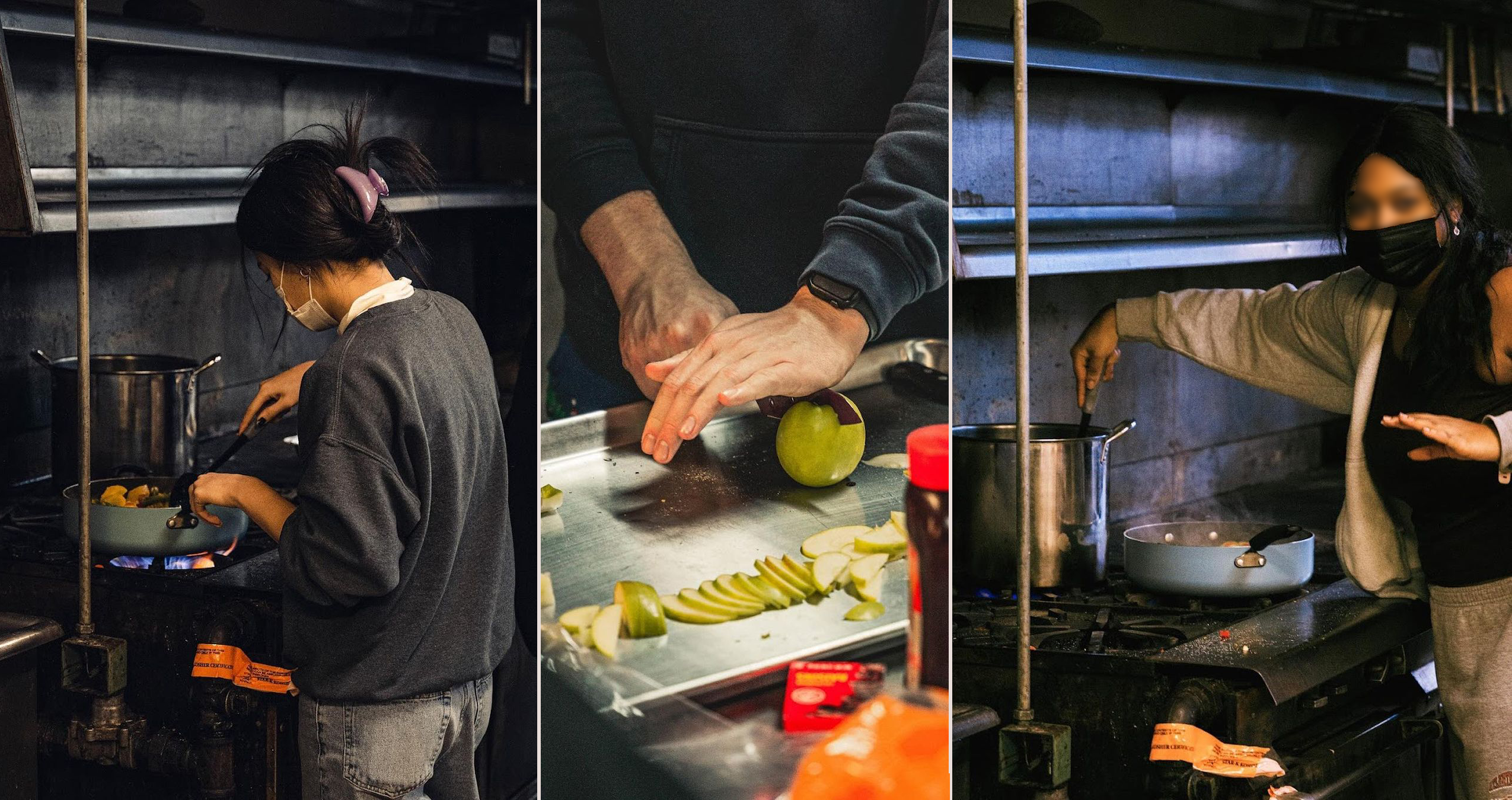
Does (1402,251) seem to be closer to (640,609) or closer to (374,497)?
(640,609)

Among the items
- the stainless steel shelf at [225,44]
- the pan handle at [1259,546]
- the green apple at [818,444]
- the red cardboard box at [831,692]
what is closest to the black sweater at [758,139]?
the green apple at [818,444]

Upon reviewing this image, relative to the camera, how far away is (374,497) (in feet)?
6.62

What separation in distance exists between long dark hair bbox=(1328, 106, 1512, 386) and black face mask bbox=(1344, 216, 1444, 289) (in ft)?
0.10

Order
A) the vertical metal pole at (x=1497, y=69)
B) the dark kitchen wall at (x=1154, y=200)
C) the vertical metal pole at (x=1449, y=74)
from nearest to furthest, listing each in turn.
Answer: the dark kitchen wall at (x=1154, y=200) < the vertical metal pole at (x=1449, y=74) < the vertical metal pole at (x=1497, y=69)

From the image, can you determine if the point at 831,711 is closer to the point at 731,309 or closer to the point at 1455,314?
the point at 731,309

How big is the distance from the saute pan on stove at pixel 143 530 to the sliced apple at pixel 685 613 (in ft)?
3.31

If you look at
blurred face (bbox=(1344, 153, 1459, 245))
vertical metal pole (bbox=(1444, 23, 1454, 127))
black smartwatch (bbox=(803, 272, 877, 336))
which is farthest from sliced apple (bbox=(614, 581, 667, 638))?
vertical metal pole (bbox=(1444, 23, 1454, 127))

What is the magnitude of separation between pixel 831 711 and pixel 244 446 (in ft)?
7.07

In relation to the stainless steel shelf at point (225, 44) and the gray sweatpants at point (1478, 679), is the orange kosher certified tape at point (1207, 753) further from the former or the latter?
the stainless steel shelf at point (225, 44)

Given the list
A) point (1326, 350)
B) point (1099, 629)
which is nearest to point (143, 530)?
point (1099, 629)

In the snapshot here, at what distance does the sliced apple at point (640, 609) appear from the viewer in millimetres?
2133

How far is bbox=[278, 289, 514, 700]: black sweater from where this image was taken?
2.02 metres

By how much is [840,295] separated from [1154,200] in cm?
229

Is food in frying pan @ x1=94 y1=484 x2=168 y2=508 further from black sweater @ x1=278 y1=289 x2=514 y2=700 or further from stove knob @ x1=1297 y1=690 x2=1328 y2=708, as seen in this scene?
stove knob @ x1=1297 y1=690 x2=1328 y2=708
